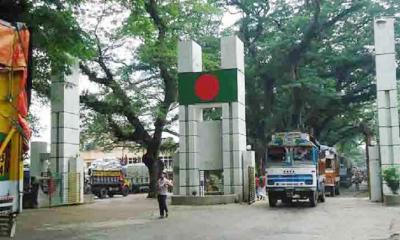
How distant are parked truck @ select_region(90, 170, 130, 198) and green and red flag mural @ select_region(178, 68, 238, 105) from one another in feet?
57.4

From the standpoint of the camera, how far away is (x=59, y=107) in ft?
84.1

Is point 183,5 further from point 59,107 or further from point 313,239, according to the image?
point 313,239

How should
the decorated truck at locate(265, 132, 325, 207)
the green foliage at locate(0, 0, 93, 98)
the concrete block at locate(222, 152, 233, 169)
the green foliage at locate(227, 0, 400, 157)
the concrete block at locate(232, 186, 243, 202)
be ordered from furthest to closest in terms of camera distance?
the green foliage at locate(227, 0, 400, 157)
the concrete block at locate(222, 152, 233, 169)
the concrete block at locate(232, 186, 243, 202)
the decorated truck at locate(265, 132, 325, 207)
the green foliage at locate(0, 0, 93, 98)

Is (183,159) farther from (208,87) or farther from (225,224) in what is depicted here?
(225,224)

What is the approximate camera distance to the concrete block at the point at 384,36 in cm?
2388

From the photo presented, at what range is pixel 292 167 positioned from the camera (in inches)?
835

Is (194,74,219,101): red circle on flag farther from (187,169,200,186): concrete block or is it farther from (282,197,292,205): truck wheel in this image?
(282,197,292,205): truck wheel

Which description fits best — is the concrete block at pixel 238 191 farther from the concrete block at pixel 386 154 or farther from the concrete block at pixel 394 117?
the concrete block at pixel 394 117

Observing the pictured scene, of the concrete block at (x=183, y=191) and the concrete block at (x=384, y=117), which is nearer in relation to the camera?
the concrete block at (x=384, y=117)

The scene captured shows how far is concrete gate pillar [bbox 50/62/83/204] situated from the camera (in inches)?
1006

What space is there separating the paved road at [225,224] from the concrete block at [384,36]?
22.5 ft

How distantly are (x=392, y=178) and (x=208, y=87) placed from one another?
29.2ft

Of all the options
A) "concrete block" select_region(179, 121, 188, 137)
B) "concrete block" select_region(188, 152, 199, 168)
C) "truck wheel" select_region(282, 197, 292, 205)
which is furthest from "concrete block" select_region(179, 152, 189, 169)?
"truck wheel" select_region(282, 197, 292, 205)

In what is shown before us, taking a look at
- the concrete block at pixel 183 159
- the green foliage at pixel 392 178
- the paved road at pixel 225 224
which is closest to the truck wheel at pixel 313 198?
the paved road at pixel 225 224
